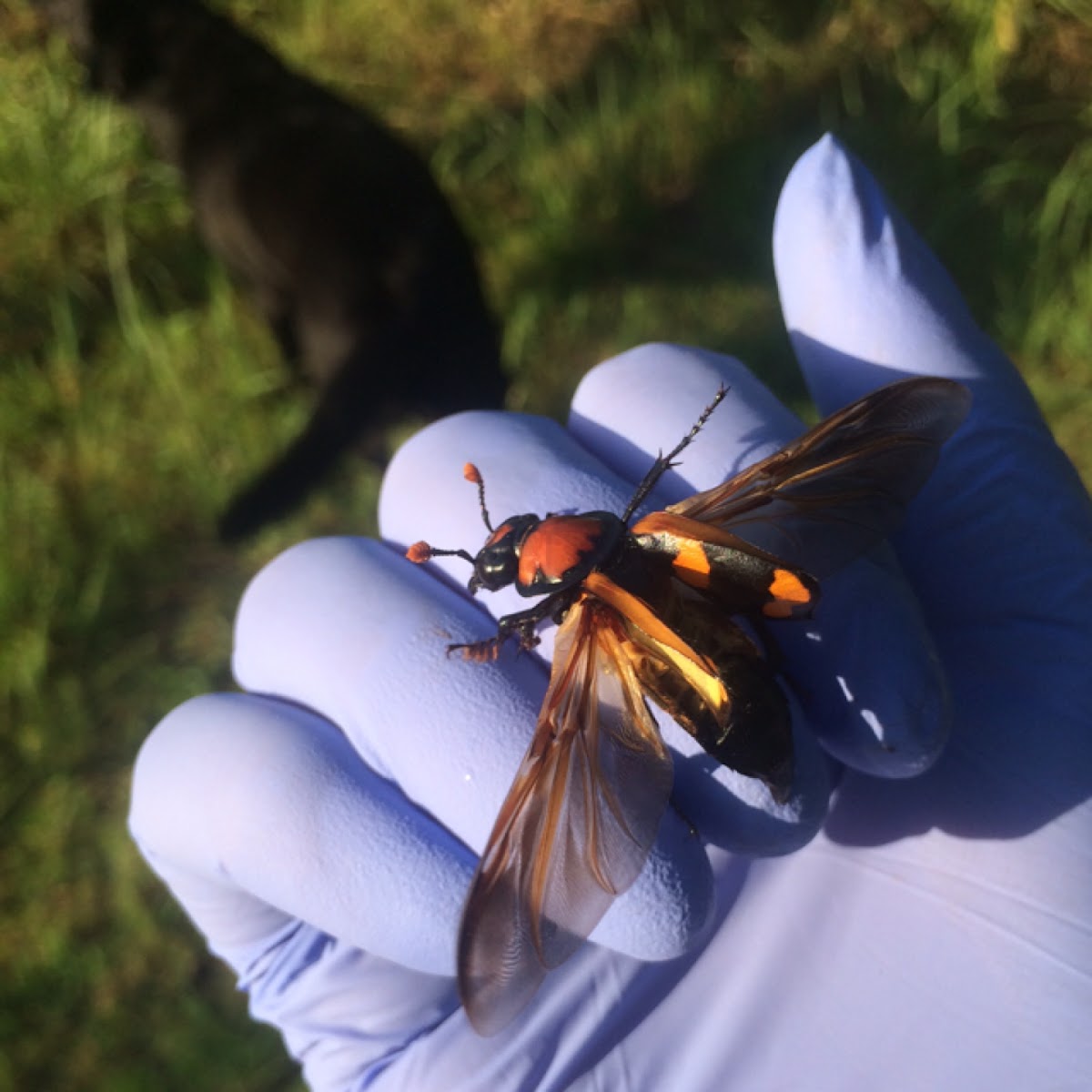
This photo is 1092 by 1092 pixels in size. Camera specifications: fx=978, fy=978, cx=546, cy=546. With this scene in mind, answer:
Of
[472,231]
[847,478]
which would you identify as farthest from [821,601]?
[472,231]

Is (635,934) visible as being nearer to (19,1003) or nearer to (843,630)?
(843,630)

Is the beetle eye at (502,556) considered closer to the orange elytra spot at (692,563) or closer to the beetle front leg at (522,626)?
the beetle front leg at (522,626)

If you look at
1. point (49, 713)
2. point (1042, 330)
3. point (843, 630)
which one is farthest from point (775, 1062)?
point (1042, 330)

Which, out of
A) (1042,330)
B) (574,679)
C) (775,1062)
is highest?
(574,679)

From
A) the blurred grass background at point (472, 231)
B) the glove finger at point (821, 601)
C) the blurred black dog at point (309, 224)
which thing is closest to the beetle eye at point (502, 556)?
the glove finger at point (821, 601)

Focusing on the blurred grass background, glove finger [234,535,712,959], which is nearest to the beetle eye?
glove finger [234,535,712,959]

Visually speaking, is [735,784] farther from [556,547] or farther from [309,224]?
[309,224]
